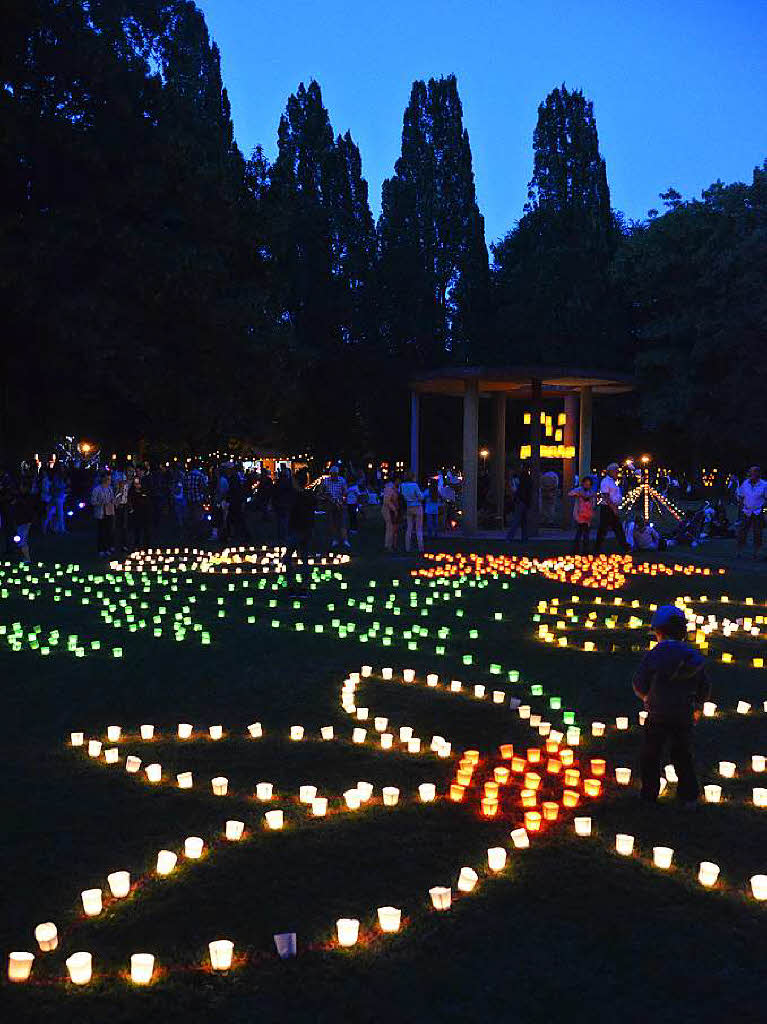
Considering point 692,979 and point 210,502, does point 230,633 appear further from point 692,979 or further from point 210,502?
point 210,502

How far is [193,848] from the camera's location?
531 cm

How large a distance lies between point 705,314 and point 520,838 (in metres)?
45.7

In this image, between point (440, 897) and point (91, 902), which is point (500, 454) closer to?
point (440, 897)

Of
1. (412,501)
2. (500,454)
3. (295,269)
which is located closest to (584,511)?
(412,501)

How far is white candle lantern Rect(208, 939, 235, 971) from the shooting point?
4.15m

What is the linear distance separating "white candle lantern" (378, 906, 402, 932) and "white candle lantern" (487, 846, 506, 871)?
2.63 feet

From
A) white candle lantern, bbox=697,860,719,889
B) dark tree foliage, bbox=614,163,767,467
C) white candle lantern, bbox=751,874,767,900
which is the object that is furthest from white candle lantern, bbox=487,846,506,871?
→ dark tree foliage, bbox=614,163,767,467

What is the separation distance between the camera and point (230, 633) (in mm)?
12375

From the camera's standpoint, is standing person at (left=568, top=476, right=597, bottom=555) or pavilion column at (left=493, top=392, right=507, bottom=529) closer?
standing person at (left=568, top=476, right=597, bottom=555)

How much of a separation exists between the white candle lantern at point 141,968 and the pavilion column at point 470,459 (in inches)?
922

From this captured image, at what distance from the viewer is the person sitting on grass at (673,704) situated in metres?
6.06

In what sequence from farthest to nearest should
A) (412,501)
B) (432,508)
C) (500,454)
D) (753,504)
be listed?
(500,454) → (432,508) → (412,501) → (753,504)

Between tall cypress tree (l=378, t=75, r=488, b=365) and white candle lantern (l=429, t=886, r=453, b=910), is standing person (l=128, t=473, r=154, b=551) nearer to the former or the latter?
white candle lantern (l=429, t=886, r=453, b=910)

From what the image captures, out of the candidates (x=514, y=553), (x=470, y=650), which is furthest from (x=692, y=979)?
(x=514, y=553)
